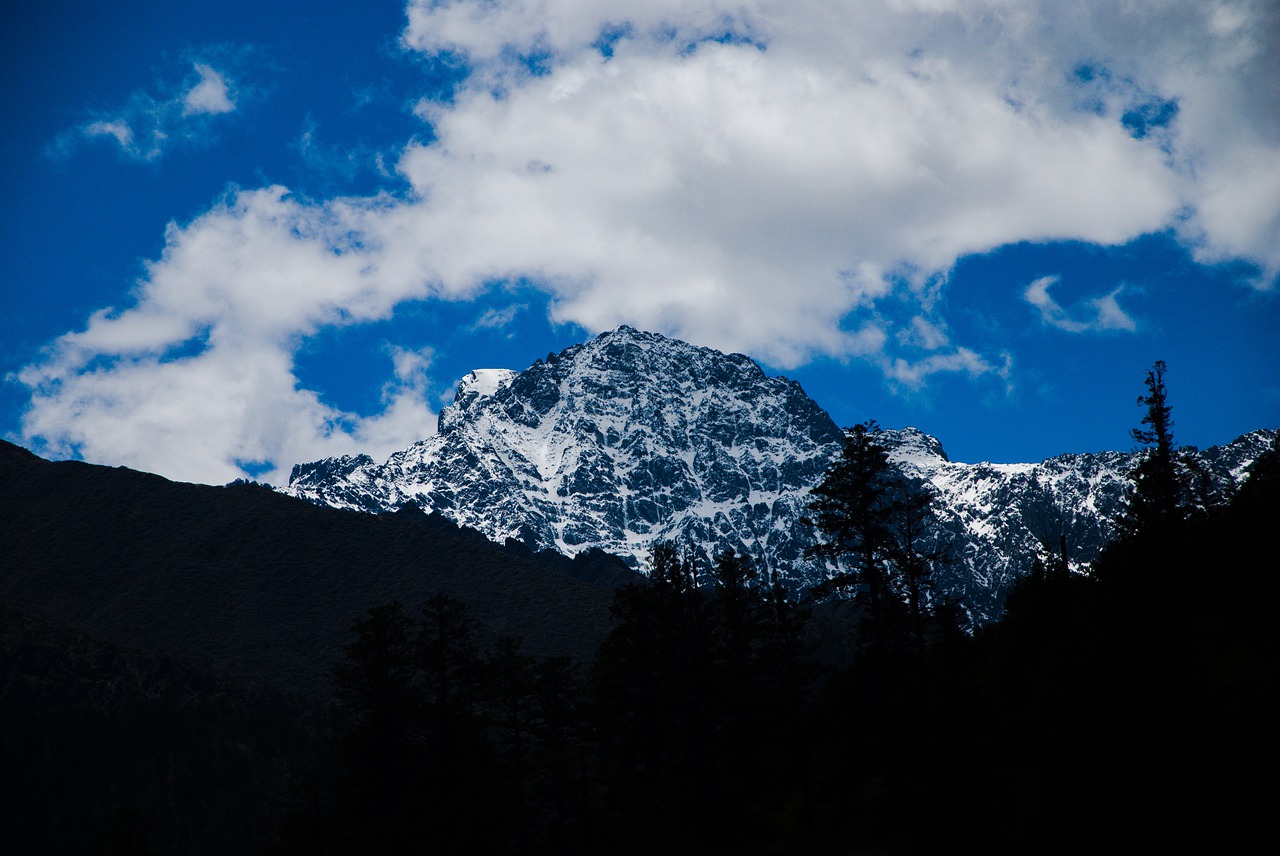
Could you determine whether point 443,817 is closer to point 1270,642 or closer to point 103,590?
A: point 1270,642

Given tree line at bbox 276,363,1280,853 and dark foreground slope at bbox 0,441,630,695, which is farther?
dark foreground slope at bbox 0,441,630,695

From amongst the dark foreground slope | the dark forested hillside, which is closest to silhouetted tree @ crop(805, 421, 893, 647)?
the dark forested hillside

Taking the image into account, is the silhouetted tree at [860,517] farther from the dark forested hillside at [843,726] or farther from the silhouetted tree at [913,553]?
the dark forested hillside at [843,726]

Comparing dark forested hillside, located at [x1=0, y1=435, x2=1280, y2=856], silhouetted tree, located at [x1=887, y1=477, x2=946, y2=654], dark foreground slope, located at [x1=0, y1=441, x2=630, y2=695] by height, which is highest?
dark foreground slope, located at [x1=0, y1=441, x2=630, y2=695]

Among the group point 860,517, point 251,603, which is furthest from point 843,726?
point 251,603

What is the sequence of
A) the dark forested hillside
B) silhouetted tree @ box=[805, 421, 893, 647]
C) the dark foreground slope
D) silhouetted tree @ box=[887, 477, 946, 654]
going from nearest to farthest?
the dark forested hillside
silhouetted tree @ box=[805, 421, 893, 647]
silhouetted tree @ box=[887, 477, 946, 654]
the dark foreground slope

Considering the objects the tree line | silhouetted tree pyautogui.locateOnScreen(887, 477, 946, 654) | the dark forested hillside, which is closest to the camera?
the dark forested hillside

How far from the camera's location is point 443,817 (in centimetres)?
3962

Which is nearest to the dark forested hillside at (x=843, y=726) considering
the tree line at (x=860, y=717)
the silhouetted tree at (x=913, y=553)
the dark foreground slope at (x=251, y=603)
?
the tree line at (x=860, y=717)

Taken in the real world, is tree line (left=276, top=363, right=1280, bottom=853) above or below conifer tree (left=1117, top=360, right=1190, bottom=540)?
below

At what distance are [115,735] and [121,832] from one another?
331ft

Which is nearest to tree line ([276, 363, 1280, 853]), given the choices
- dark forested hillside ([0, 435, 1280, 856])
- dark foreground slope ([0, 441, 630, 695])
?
dark forested hillside ([0, 435, 1280, 856])

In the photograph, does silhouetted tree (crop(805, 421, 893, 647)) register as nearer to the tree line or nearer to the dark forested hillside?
the tree line

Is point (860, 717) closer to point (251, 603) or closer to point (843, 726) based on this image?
point (843, 726)
